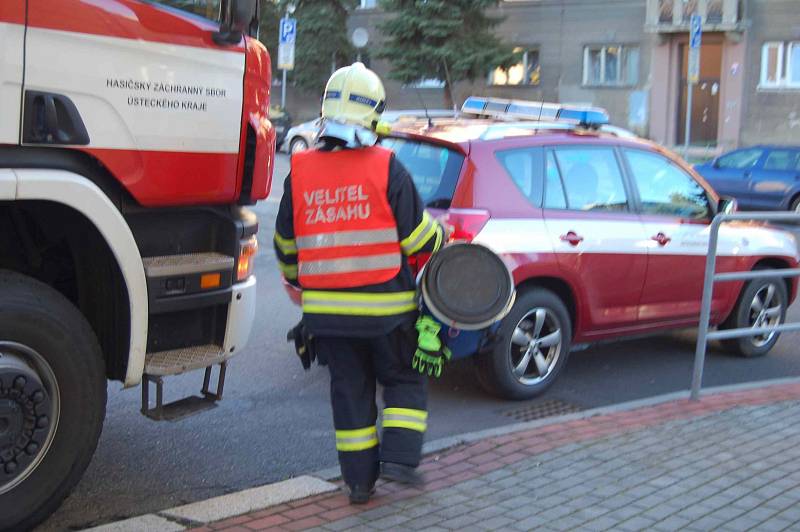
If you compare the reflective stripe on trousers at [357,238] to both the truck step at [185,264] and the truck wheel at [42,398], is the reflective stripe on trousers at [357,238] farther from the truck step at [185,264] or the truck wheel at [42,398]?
the truck wheel at [42,398]

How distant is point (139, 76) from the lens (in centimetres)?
433

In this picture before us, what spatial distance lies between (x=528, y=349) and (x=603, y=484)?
1.87 metres

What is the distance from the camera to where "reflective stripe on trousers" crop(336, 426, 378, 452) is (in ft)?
15.1

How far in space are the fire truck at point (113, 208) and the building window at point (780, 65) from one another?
2803 cm

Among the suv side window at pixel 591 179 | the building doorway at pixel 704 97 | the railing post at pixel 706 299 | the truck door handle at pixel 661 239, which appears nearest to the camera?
the railing post at pixel 706 299

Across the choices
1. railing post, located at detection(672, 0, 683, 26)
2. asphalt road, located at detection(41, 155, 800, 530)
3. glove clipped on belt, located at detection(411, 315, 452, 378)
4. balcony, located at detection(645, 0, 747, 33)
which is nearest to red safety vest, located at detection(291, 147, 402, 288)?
glove clipped on belt, located at detection(411, 315, 452, 378)

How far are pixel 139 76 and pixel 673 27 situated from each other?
29.1m

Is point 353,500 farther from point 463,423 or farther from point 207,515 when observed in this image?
point 463,423

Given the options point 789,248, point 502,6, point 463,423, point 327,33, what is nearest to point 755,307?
point 789,248

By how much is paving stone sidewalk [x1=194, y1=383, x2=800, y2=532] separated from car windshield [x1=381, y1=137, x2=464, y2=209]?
63.9 inches

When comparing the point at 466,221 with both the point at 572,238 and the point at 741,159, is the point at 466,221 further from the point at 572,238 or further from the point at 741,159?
the point at 741,159

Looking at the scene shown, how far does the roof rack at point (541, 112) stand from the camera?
25.1 ft

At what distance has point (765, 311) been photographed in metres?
8.32

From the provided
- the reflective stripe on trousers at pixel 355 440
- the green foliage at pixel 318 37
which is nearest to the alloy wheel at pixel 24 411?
the reflective stripe on trousers at pixel 355 440
